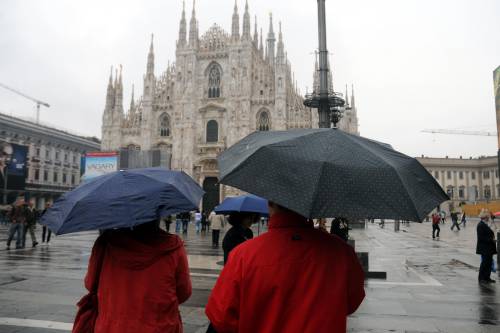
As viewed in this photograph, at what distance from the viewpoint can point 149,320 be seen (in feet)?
8.48

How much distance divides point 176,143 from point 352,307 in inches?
1554

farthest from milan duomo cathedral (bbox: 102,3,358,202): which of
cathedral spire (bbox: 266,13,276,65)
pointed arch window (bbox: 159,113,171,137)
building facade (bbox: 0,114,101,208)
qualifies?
building facade (bbox: 0,114,101,208)

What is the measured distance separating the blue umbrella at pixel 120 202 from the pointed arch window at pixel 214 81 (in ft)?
130

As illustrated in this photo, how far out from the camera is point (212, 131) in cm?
4141

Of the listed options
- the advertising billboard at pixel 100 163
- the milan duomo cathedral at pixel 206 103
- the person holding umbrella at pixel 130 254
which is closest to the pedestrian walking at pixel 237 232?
the person holding umbrella at pixel 130 254

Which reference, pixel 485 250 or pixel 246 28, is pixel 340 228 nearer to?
pixel 485 250

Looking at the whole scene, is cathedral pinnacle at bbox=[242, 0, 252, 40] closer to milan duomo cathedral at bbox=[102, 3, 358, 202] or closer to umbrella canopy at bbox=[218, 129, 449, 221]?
milan duomo cathedral at bbox=[102, 3, 358, 202]

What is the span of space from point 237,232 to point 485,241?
6209mm

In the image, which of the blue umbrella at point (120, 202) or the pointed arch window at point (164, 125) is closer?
the blue umbrella at point (120, 202)

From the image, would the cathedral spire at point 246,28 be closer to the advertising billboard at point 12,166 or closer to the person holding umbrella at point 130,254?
the advertising billboard at point 12,166

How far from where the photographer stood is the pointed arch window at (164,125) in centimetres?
A: 4262

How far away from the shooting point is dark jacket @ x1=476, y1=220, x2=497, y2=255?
8.43 metres

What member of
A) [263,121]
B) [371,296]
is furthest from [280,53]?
[371,296]

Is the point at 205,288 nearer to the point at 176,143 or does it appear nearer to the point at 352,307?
the point at 352,307
